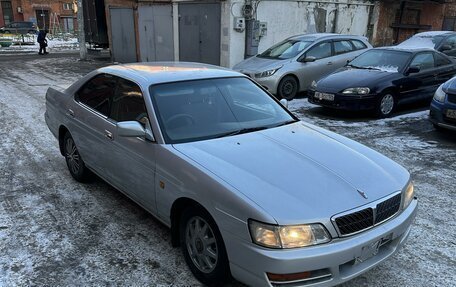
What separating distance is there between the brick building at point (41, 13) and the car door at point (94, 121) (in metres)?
47.5

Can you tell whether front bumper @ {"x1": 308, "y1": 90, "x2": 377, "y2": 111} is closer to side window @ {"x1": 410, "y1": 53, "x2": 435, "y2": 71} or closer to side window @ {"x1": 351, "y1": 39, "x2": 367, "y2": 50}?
side window @ {"x1": 410, "y1": 53, "x2": 435, "y2": 71}

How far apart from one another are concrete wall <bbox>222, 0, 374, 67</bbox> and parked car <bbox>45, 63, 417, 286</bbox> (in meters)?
8.83

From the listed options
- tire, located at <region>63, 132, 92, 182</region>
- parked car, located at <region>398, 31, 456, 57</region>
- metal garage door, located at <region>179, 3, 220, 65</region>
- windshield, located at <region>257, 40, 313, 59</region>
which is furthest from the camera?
A: metal garage door, located at <region>179, 3, 220, 65</region>

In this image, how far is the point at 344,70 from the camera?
8.93m

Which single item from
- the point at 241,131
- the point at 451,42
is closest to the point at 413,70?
the point at 451,42

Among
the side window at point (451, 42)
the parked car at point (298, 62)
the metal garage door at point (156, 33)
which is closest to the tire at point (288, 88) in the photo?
the parked car at point (298, 62)

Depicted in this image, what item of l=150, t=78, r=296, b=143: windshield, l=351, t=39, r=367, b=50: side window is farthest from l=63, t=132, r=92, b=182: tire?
l=351, t=39, r=367, b=50: side window

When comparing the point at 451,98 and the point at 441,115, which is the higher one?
the point at 451,98

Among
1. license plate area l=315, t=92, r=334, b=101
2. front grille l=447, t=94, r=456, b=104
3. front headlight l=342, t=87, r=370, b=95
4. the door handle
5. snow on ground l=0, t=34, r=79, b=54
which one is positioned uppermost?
the door handle

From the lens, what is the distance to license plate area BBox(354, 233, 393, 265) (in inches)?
101

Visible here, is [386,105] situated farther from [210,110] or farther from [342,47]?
[210,110]

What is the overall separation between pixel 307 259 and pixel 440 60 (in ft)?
27.5

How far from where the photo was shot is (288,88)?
32.7ft

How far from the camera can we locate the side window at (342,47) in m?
10.8
